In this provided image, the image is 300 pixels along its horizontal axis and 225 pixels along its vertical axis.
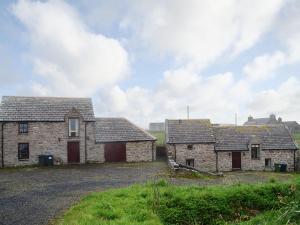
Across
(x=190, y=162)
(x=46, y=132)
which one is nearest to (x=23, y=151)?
(x=46, y=132)

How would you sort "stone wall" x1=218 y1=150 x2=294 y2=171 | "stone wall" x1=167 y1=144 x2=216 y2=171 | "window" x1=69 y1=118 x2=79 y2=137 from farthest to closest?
"stone wall" x1=218 y1=150 x2=294 y2=171, "stone wall" x1=167 y1=144 x2=216 y2=171, "window" x1=69 y1=118 x2=79 y2=137

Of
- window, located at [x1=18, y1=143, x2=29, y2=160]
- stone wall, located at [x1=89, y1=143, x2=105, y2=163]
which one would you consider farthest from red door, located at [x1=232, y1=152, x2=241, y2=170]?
window, located at [x1=18, y1=143, x2=29, y2=160]

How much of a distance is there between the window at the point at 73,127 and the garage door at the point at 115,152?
376 centimetres

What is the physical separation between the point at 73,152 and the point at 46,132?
360cm

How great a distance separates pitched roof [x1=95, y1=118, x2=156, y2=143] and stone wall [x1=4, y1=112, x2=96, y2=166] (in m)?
1.69

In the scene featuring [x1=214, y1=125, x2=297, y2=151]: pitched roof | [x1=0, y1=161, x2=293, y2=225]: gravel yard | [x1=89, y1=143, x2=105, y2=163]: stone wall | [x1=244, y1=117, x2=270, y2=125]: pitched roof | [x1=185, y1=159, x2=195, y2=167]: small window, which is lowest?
[x1=185, y1=159, x2=195, y2=167]: small window

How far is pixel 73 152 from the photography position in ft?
106

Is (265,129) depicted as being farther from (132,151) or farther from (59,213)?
(59,213)

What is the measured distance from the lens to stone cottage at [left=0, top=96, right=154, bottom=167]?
3053 centimetres

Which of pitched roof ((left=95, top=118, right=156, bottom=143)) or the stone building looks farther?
the stone building

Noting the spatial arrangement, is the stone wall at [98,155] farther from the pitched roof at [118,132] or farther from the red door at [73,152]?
the red door at [73,152]

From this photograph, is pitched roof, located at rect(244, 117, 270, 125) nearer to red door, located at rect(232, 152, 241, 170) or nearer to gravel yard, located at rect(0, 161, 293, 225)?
red door, located at rect(232, 152, 241, 170)

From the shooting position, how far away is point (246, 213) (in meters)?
13.9

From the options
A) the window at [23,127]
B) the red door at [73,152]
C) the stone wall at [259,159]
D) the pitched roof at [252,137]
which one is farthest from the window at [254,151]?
the window at [23,127]
